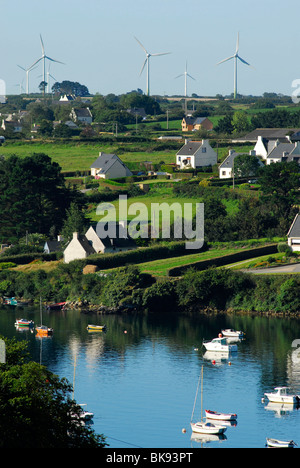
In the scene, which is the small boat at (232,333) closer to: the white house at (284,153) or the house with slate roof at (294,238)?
the house with slate roof at (294,238)

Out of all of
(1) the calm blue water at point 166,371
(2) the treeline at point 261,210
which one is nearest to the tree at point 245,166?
(2) the treeline at point 261,210

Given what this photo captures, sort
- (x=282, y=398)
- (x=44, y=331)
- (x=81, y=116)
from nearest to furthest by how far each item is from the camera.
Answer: (x=282, y=398) → (x=44, y=331) → (x=81, y=116)

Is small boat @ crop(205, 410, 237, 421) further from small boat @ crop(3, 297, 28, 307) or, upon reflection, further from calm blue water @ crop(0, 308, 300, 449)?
small boat @ crop(3, 297, 28, 307)

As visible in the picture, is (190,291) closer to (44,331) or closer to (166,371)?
(44,331)

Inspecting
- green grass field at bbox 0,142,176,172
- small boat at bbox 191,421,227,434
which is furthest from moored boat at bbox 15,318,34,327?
green grass field at bbox 0,142,176,172

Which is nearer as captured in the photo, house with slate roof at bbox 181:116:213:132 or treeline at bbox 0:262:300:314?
treeline at bbox 0:262:300:314

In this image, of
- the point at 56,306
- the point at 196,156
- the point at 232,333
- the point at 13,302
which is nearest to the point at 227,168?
the point at 196,156
